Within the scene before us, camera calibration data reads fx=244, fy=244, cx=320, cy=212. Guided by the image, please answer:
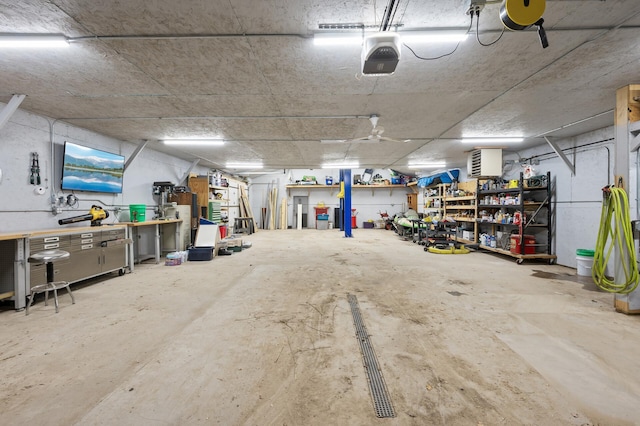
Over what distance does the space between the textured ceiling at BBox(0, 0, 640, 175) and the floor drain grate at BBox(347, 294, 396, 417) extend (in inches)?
109

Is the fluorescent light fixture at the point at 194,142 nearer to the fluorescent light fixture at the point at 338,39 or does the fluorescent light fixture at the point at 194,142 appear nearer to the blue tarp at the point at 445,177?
the fluorescent light fixture at the point at 338,39

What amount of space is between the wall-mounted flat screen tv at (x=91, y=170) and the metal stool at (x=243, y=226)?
20.3ft

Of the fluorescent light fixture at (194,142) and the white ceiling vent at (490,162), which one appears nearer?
the fluorescent light fixture at (194,142)

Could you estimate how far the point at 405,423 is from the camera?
4.54ft

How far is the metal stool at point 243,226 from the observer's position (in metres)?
11.3

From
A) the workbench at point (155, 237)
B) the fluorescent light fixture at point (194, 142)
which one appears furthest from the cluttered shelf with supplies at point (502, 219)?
the workbench at point (155, 237)

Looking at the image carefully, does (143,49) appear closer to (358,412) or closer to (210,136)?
(210,136)

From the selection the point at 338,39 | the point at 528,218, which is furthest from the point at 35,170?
the point at 528,218

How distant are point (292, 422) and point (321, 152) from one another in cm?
616

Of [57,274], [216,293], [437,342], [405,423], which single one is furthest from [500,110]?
[57,274]

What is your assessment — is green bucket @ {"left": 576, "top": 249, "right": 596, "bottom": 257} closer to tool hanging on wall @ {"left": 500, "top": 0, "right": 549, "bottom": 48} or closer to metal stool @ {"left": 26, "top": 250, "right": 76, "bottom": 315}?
tool hanging on wall @ {"left": 500, "top": 0, "right": 549, "bottom": 48}

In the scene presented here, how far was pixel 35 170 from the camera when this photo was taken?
3.75 metres

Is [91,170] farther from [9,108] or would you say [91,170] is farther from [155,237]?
[155,237]

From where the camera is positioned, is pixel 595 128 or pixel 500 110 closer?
pixel 500 110
